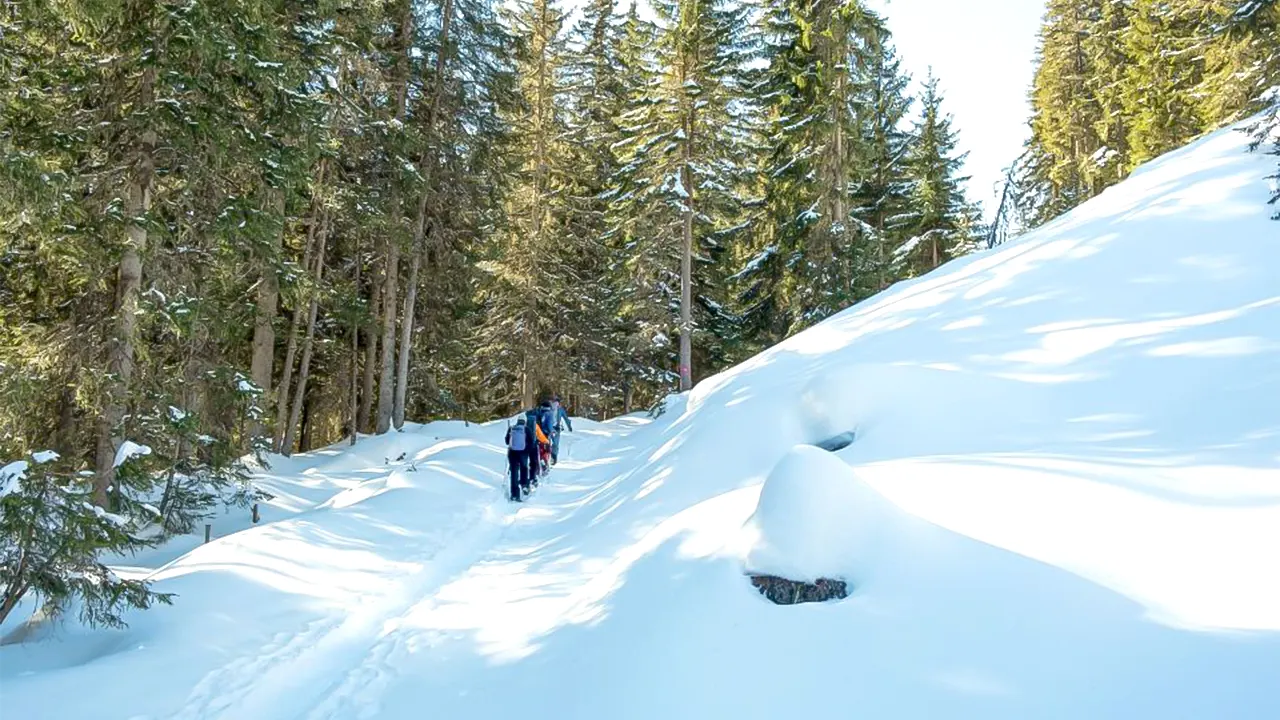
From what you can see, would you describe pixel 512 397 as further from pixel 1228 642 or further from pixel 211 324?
pixel 1228 642

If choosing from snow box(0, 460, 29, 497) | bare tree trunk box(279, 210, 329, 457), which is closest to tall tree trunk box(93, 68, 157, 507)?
snow box(0, 460, 29, 497)

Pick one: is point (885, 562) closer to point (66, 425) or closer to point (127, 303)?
point (127, 303)

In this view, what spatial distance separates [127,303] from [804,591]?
364 inches

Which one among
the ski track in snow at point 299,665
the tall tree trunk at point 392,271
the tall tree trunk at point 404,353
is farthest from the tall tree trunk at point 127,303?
the tall tree trunk at point 404,353

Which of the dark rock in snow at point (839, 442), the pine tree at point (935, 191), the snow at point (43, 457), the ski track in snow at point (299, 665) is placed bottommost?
the ski track in snow at point (299, 665)

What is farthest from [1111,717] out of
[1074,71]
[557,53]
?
[1074,71]

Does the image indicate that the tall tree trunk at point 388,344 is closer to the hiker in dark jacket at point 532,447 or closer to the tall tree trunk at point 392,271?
the tall tree trunk at point 392,271

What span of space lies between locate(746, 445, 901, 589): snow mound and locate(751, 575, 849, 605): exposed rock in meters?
0.04

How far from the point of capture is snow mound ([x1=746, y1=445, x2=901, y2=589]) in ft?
14.2

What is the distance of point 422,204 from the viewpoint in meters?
19.7

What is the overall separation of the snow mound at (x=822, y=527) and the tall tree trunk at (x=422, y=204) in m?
16.9

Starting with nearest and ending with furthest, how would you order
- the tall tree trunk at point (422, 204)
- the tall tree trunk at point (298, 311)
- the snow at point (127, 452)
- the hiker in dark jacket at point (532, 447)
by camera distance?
the snow at point (127, 452), the hiker in dark jacket at point (532, 447), the tall tree trunk at point (298, 311), the tall tree trunk at point (422, 204)

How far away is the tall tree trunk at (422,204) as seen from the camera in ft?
64.3

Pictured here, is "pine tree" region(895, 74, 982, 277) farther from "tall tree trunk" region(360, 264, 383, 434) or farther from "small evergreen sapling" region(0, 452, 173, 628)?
"small evergreen sapling" region(0, 452, 173, 628)
